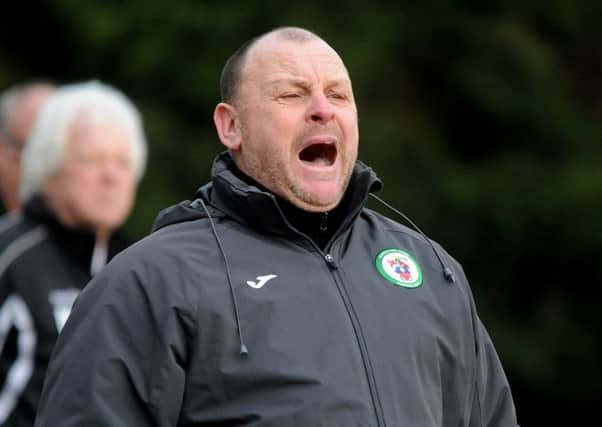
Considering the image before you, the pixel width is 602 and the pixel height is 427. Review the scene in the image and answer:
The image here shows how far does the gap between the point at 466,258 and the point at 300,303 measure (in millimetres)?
6940

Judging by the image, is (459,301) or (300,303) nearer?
(300,303)

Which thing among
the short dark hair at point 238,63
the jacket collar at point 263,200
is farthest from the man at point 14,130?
the jacket collar at point 263,200

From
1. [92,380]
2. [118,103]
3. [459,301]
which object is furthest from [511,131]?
[92,380]

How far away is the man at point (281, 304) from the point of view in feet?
11.5

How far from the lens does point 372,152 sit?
10.7m

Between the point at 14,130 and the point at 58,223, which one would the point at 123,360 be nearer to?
the point at 58,223

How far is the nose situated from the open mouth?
0.23ft

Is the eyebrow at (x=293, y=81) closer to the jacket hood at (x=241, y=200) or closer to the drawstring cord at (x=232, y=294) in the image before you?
the jacket hood at (x=241, y=200)

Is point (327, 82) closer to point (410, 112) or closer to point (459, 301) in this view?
point (459, 301)

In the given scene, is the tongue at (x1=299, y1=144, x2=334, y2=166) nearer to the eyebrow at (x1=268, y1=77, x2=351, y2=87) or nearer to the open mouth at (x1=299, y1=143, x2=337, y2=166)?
the open mouth at (x1=299, y1=143, x2=337, y2=166)

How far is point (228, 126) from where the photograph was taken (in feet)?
13.3

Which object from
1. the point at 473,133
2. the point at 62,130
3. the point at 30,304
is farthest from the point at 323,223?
the point at 473,133

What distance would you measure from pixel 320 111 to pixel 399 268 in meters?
0.45

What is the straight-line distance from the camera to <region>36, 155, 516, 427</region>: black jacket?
11.5 ft
